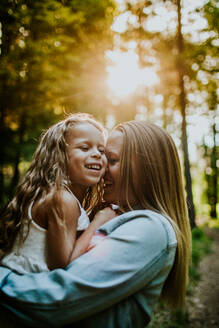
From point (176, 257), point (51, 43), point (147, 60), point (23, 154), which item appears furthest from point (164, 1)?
point (176, 257)

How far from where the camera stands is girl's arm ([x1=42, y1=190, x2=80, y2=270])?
63.1 inches

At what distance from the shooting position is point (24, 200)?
1.94 m

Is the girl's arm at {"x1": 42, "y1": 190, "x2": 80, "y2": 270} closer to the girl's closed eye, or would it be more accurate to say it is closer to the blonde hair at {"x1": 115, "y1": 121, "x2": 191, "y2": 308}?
the blonde hair at {"x1": 115, "y1": 121, "x2": 191, "y2": 308}

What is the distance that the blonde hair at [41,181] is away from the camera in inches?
74.0

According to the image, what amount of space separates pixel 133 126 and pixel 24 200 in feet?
3.43

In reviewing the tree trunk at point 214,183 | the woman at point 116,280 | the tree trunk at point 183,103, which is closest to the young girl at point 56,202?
the woman at point 116,280

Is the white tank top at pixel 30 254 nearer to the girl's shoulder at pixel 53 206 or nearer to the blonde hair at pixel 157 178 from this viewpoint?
the girl's shoulder at pixel 53 206

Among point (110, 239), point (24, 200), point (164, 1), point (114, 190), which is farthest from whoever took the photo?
point (164, 1)

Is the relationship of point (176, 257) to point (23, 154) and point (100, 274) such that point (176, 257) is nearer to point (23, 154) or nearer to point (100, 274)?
point (100, 274)

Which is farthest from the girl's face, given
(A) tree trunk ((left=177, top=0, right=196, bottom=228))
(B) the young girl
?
(A) tree trunk ((left=177, top=0, right=196, bottom=228))

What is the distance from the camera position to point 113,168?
6.73 ft

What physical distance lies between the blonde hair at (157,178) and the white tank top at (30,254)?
0.68 meters

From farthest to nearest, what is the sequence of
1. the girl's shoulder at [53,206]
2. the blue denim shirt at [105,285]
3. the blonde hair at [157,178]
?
the blonde hair at [157,178] < the girl's shoulder at [53,206] < the blue denim shirt at [105,285]

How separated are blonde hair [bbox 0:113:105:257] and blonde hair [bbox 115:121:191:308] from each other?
0.51m
